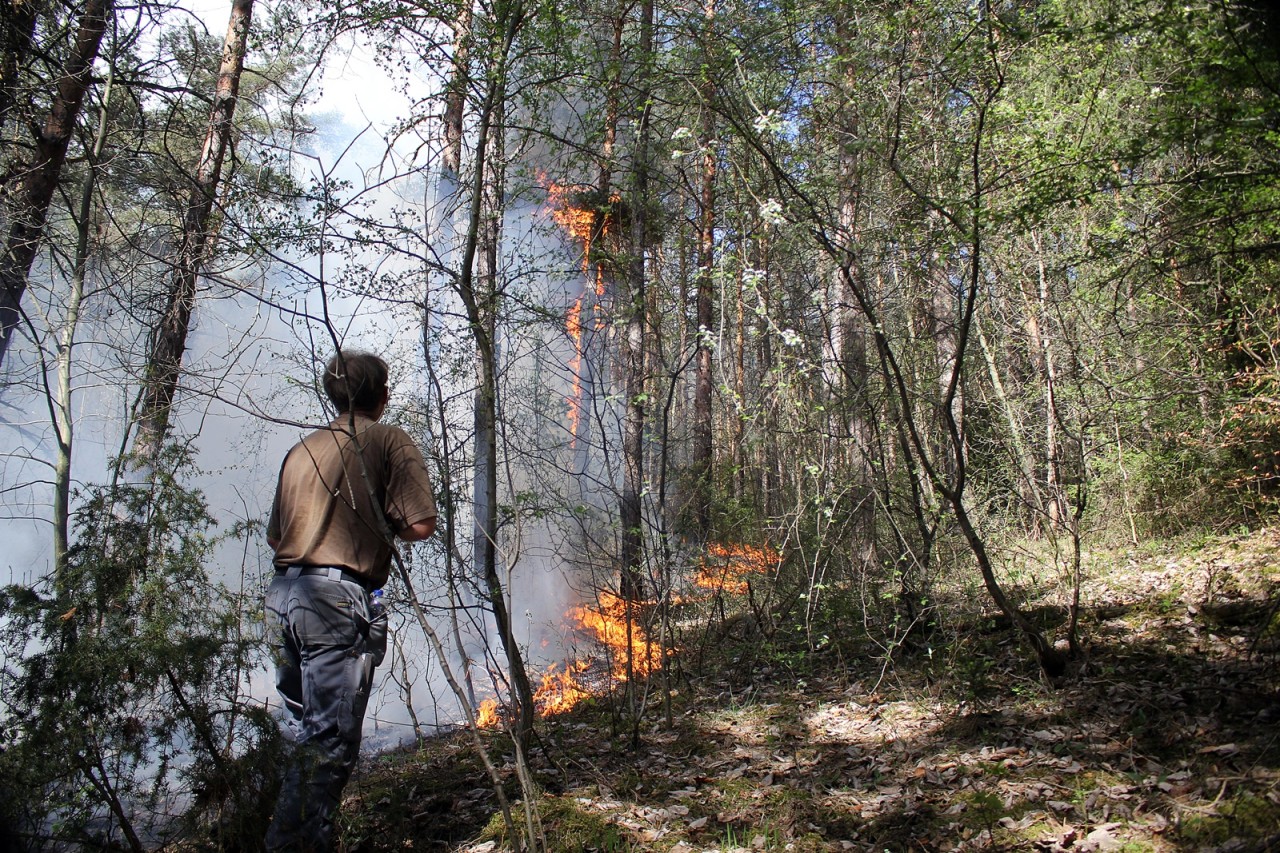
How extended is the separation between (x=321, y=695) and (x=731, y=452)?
5.51m

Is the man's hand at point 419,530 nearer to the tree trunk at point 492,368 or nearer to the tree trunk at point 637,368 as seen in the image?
the tree trunk at point 492,368

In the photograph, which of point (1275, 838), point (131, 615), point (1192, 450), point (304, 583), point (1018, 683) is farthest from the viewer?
point (1192, 450)

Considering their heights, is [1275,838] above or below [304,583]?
below

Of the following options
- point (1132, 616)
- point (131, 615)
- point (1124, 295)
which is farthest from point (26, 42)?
point (1124, 295)

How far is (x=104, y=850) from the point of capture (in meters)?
2.96

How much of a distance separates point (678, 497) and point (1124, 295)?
4878 millimetres

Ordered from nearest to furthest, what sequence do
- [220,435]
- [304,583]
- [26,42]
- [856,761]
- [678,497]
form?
[304,583] < [856,761] < [26,42] < [678,497] < [220,435]

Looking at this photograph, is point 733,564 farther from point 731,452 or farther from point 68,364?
point 68,364

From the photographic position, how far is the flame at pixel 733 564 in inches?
263

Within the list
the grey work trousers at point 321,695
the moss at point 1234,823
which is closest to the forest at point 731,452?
the moss at point 1234,823

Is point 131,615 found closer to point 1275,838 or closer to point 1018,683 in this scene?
point 1275,838

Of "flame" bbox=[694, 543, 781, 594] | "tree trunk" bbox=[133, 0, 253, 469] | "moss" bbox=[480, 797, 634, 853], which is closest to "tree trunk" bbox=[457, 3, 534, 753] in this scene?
"moss" bbox=[480, 797, 634, 853]

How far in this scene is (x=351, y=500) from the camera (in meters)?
3.00

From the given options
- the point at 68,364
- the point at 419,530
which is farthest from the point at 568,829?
the point at 68,364
